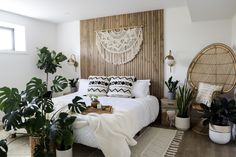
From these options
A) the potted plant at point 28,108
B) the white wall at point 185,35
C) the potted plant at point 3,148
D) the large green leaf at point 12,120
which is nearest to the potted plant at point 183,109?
the white wall at point 185,35

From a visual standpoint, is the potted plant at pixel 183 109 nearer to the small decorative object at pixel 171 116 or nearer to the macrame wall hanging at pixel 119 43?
the small decorative object at pixel 171 116

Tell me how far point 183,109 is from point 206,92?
0.51 m

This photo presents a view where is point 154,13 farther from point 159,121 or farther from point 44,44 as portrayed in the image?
point 44,44

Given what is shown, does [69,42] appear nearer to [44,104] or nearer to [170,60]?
[170,60]

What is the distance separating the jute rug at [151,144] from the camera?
272cm

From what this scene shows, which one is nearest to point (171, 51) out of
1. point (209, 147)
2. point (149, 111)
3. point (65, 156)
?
point (149, 111)

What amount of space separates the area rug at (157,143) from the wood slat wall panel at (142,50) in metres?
0.96

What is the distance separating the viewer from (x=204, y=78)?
151 inches

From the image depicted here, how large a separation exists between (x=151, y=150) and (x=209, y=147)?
0.88 m

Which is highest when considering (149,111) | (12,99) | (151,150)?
(12,99)

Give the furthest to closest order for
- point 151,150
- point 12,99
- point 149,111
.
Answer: point 149,111 < point 151,150 < point 12,99

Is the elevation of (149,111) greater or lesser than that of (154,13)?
lesser

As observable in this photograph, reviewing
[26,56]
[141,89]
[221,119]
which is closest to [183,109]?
[221,119]

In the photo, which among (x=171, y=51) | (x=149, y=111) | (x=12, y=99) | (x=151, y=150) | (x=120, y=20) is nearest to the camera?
(x=12, y=99)
